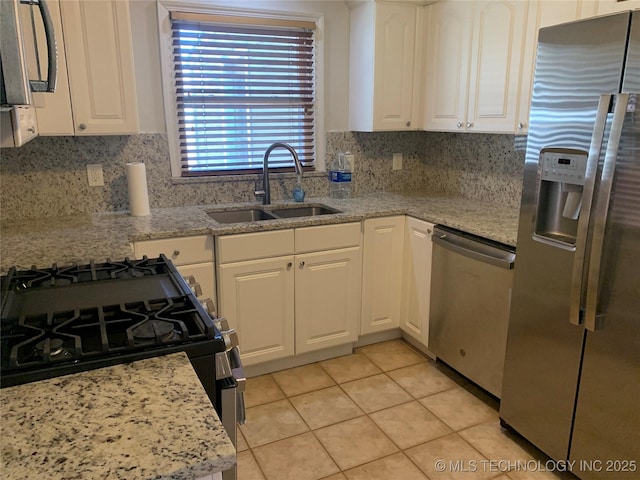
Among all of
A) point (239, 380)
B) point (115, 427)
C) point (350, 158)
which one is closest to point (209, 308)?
point (239, 380)

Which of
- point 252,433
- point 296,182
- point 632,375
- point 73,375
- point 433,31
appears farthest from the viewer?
point 296,182

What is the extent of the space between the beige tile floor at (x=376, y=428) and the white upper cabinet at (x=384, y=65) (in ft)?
5.18

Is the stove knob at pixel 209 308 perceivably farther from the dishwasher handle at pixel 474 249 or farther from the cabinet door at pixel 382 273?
the cabinet door at pixel 382 273

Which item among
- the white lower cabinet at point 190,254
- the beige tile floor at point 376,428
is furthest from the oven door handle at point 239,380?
the white lower cabinet at point 190,254

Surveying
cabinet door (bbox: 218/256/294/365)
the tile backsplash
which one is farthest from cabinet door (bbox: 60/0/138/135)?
cabinet door (bbox: 218/256/294/365)

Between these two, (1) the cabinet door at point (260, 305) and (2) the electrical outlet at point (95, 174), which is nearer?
(1) the cabinet door at point (260, 305)

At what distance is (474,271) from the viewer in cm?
253

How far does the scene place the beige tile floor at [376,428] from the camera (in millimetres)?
2160

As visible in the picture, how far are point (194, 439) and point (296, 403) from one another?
73.5 inches

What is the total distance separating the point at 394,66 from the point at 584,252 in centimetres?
186

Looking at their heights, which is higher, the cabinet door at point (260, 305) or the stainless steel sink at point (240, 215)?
the stainless steel sink at point (240, 215)

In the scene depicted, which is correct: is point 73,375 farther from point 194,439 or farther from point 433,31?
point 433,31

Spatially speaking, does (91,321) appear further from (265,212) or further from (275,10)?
(275,10)

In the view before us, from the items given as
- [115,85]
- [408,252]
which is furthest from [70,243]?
[408,252]
